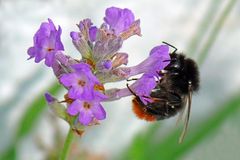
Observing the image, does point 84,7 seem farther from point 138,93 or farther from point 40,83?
point 138,93

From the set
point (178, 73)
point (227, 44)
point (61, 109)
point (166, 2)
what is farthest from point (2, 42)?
point (61, 109)

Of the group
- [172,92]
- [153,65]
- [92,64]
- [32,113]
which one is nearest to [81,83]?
[92,64]

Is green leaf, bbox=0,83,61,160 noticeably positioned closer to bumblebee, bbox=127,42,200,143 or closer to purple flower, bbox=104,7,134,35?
bumblebee, bbox=127,42,200,143

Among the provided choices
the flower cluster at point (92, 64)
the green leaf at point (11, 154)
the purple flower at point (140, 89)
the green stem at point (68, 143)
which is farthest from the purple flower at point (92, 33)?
the green leaf at point (11, 154)

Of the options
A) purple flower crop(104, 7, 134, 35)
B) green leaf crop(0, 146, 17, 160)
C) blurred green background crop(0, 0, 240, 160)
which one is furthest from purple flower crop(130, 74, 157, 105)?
green leaf crop(0, 146, 17, 160)

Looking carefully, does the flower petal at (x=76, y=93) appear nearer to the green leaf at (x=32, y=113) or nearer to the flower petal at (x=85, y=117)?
the flower petal at (x=85, y=117)

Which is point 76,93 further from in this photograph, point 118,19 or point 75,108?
point 118,19
